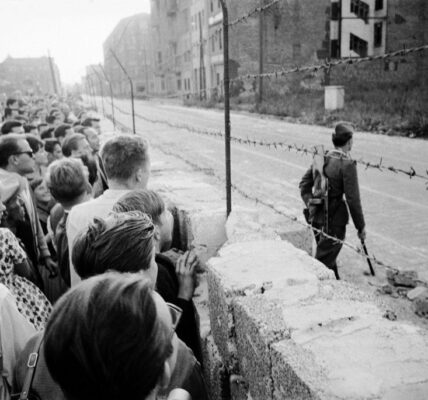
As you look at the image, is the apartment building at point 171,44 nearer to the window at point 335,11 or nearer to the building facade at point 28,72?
the building facade at point 28,72

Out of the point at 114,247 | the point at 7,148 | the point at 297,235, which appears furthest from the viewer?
the point at 7,148

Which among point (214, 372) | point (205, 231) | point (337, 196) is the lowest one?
point (214, 372)

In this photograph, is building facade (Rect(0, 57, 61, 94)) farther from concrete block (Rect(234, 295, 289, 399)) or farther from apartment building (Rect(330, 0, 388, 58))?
concrete block (Rect(234, 295, 289, 399))

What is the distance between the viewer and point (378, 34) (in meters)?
34.0

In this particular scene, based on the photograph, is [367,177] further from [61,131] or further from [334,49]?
[334,49]

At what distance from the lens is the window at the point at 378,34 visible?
33.8 metres

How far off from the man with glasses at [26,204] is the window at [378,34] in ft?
115

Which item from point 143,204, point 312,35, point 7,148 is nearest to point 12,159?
point 7,148

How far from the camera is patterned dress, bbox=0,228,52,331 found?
221cm

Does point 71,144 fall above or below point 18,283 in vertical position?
above

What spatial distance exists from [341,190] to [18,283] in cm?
289

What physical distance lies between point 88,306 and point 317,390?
597mm

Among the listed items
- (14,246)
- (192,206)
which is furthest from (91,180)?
(14,246)

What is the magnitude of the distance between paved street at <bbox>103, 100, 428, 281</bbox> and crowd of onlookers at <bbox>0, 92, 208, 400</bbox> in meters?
0.97
